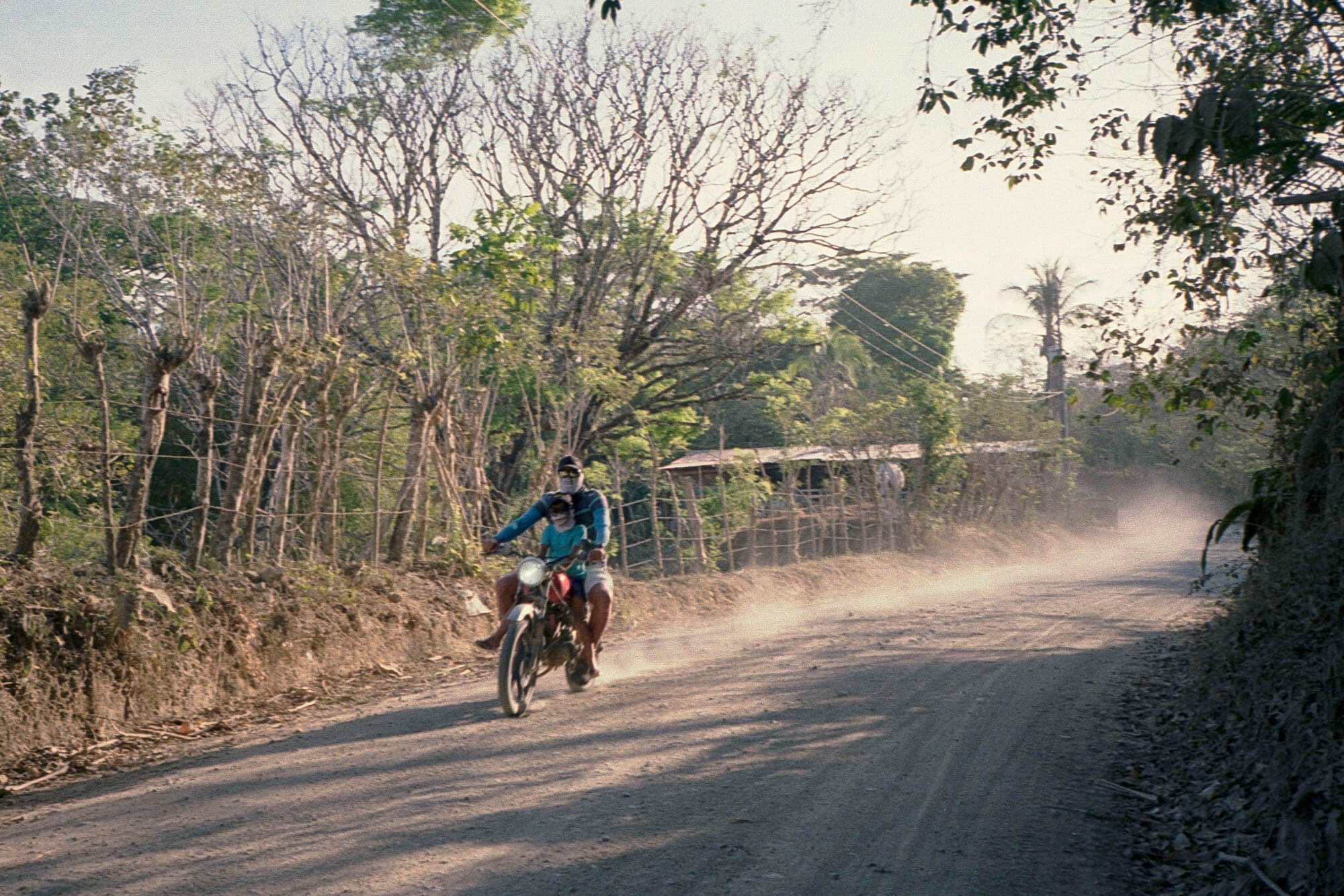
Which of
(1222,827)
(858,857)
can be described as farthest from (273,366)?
(1222,827)

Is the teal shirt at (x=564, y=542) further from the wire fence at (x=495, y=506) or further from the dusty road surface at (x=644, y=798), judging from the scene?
the wire fence at (x=495, y=506)

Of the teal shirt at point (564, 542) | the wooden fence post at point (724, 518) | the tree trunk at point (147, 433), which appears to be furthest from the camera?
the wooden fence post at point (724, 518)

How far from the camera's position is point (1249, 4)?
9.02m

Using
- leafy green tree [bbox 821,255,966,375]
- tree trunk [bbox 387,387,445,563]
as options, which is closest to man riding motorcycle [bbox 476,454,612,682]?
tree trunk [bbox 387,387,445,563]

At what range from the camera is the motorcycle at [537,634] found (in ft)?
25.5

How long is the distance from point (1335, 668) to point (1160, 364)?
6305 mm

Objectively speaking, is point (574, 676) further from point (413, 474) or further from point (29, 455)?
point (413, 474)

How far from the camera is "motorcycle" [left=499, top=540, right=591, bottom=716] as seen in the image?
779cm

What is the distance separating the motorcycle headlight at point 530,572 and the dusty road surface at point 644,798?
945 mm

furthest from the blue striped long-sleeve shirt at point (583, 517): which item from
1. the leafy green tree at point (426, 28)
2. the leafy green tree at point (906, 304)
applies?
the leafy green tree at point (906, 304)

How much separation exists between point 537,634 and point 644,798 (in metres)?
2.63

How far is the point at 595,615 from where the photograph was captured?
8.77 metres

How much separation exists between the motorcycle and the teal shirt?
96mm

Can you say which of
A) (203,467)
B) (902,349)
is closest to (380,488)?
(203,467)
